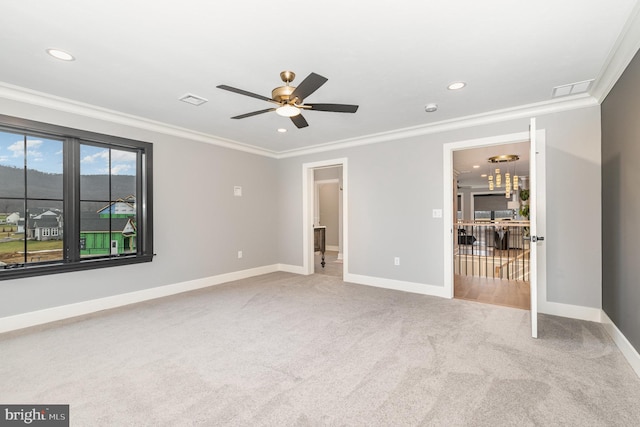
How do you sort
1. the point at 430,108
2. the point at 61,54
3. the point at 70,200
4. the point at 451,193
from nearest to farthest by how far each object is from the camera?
1. the point at 61,54
2. the point at 70,200
3. the point at 430,108
4. the point at 451,193

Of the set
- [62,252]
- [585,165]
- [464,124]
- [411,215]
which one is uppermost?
[464,124]

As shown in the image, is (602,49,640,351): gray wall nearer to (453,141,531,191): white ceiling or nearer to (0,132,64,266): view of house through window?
(453,141,531,191): white ceiling

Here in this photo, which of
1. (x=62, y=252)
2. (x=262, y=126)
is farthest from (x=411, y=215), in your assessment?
(x=62, y=252)

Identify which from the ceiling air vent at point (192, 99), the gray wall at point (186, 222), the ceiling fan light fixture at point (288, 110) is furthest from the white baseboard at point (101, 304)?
the ceiling fan light fixture at point (288, 110)

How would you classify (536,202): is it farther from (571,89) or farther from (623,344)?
(623,344)

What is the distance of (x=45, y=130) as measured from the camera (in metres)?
3.29

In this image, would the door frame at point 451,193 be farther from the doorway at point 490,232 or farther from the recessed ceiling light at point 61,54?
the recessed ceiling light at point 61,54

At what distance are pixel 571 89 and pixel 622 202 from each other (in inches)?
49.5

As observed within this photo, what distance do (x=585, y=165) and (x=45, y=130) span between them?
583 centimetres

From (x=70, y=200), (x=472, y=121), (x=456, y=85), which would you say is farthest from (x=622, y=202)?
(x=70, y=200)

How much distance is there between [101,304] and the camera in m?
3.72

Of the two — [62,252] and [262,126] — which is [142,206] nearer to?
[62,252]

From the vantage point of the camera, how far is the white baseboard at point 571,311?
129 inches

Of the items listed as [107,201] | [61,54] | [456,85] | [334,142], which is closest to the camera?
[61,54]
